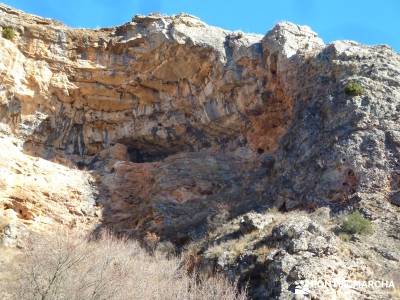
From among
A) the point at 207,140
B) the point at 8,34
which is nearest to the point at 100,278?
the point at 207,140

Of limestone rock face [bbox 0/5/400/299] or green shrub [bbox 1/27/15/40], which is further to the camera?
green shrub [bbox 1/27/15/40]

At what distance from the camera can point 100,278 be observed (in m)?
16.5

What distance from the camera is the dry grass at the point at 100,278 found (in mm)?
15969

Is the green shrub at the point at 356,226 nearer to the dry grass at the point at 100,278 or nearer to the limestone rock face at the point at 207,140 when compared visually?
the limestone rock face at the point at 207,140

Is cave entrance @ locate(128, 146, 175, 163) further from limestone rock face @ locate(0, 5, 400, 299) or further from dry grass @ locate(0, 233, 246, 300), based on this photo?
dry grass @ locate(0, 233, 246, 300)

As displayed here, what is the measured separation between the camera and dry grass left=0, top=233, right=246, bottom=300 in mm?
15969

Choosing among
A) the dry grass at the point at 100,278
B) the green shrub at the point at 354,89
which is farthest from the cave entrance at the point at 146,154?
the dry grass at the point at 100,278

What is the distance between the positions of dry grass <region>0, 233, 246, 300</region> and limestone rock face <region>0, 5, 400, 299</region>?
52.0 inches

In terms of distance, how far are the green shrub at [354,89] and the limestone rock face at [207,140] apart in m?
0.21

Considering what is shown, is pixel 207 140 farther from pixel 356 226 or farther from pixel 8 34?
pixel 356 226

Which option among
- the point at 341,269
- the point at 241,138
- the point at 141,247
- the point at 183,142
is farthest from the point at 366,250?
the point at 183,142

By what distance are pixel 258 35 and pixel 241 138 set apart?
20.2ft

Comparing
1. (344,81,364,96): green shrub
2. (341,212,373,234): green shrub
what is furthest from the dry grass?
(344,81,364,96): green shrub

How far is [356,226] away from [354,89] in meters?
8.28
